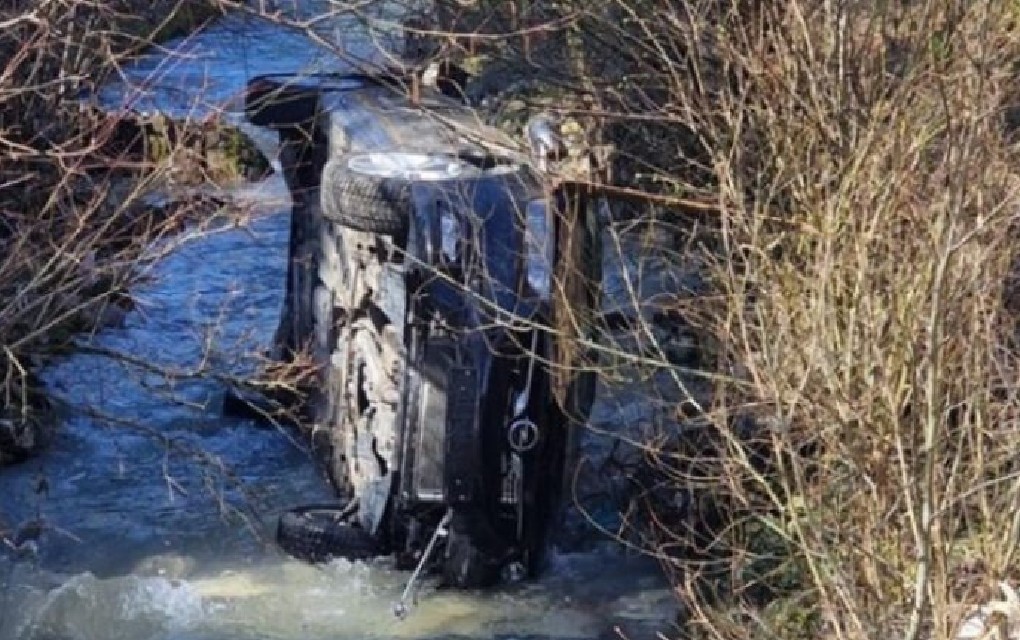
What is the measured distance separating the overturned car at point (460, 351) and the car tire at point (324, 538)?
1 cm

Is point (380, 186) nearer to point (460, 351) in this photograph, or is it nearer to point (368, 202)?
point (368, 202)

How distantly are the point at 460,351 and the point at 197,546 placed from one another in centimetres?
227

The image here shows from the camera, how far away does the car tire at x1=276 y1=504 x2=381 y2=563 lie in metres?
10.6

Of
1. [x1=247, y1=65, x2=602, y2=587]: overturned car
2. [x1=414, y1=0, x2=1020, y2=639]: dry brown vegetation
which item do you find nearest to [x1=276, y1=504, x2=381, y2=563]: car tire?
[x1=247, y1=65, x2=602, y2=587]: overturned car

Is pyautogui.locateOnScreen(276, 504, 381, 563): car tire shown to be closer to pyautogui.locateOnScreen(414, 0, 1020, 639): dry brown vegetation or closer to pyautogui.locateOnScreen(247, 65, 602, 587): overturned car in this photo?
pyautogui.locateOnScreen(247, 65, 602, 587): overturned car

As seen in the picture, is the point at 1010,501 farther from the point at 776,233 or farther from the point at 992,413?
the point at 776,233

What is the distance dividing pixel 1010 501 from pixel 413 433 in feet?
12.9

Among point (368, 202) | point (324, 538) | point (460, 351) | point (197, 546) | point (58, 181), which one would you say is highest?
point (58, 181)

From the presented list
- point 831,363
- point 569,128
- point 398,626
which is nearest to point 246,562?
point 398,626

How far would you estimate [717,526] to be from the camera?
9.98m

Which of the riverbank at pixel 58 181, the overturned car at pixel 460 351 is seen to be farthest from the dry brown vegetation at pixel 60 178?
the overturned car at pixel 460 351

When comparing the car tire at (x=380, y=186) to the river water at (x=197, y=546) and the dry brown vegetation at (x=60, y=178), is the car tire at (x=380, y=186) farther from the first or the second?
the dry brown vegetation at (x=60, y=178)

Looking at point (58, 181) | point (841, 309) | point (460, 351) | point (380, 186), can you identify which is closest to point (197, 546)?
point (460, 351)

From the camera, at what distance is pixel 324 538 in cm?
1071
